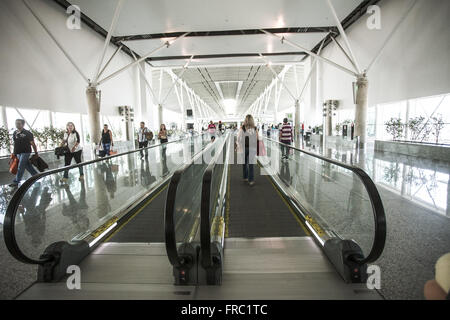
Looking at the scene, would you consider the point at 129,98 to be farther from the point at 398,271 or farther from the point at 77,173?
the point at 398,271

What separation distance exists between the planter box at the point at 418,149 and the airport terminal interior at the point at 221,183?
0.29ft

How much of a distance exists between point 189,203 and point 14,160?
6.90 metres

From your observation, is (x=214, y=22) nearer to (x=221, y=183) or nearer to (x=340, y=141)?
(x=340, y=141)

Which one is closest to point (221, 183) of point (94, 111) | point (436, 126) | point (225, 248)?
point (225, 248)

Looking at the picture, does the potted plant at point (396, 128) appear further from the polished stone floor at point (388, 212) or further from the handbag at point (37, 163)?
the handbag at point (37, 163)

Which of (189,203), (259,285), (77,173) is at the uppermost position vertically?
(77,173)

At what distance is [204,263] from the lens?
8.59 feet

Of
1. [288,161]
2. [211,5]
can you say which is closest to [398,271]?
[288,161]

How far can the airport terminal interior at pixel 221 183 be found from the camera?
2.71 m

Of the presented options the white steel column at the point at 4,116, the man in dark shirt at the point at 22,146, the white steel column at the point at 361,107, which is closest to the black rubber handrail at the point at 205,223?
the man in dark shirt at the point at 22,146
